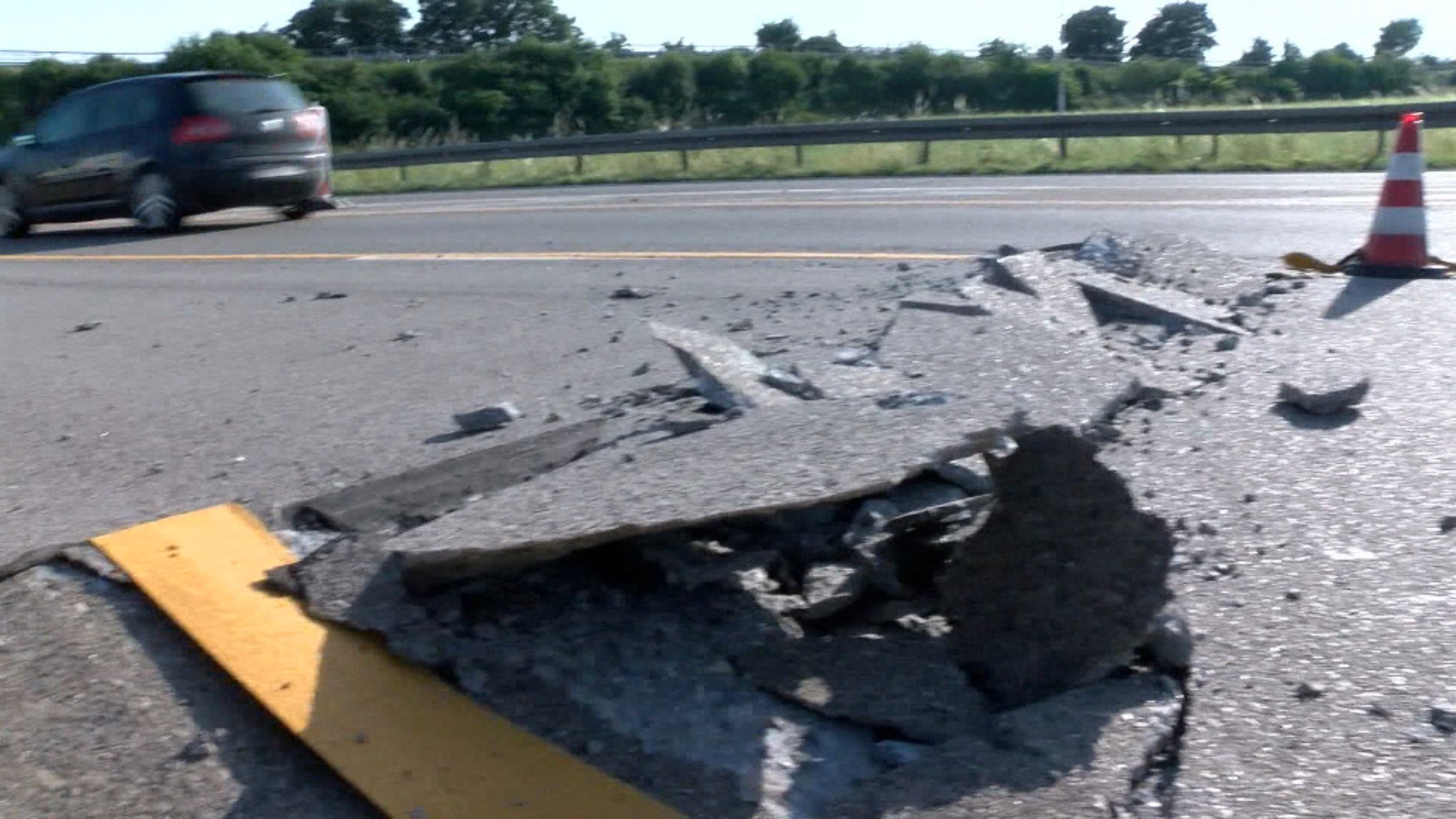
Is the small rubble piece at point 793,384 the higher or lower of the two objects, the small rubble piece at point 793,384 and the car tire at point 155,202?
the lower

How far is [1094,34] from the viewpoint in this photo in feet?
188

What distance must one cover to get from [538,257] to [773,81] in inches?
1419

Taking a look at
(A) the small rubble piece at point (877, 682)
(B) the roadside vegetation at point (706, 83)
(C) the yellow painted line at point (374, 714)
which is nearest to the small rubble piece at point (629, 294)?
(C) the yellow painted line at point (374, 714)

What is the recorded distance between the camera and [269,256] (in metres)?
12.2

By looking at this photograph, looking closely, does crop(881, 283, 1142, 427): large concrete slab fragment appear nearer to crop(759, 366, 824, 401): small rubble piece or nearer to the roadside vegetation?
crop(759, 366, 824, 401): small rubble piece

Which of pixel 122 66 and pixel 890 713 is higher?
pixel 122 66

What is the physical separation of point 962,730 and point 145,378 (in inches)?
202

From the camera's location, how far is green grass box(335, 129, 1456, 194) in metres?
18.7

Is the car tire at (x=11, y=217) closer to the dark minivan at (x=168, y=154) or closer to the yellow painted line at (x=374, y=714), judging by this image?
the dark minivan at (x=168, y=154)

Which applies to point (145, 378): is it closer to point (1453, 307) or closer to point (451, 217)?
point (1453, 307)

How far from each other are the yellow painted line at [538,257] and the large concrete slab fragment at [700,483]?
5.19 meters

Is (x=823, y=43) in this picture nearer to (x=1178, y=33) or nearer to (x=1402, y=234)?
(x=1178, y=33)

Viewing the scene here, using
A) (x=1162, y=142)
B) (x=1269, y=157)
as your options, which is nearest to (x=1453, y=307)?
(x=1269, y=157)

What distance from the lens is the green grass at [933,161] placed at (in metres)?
18.7
